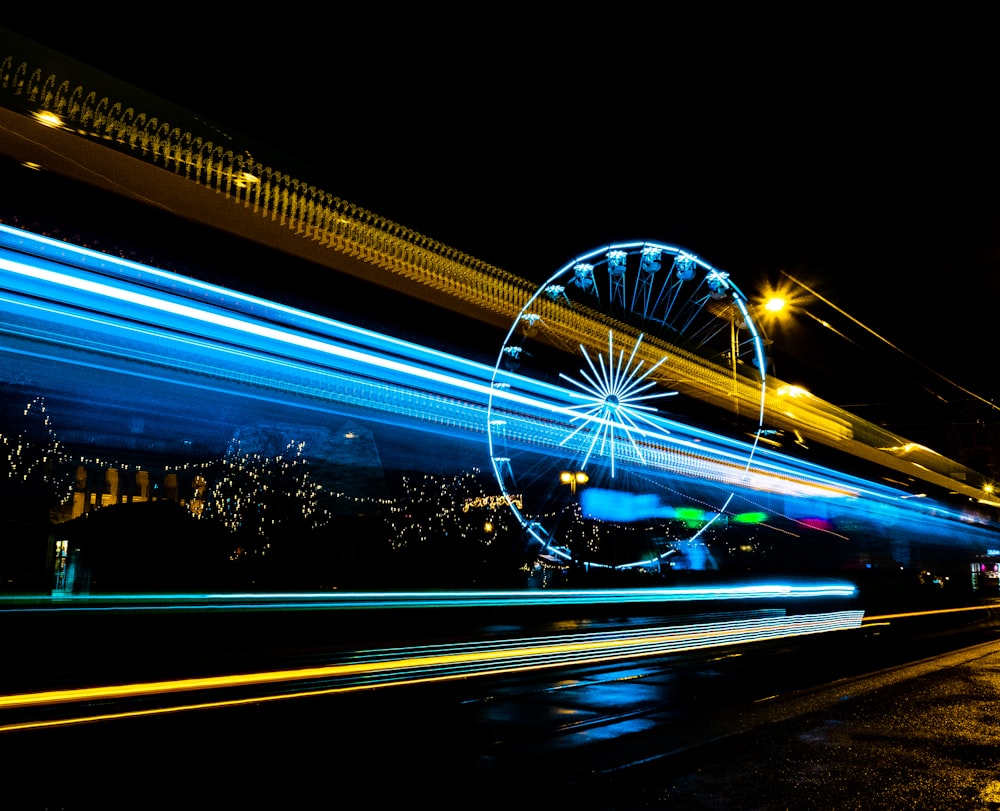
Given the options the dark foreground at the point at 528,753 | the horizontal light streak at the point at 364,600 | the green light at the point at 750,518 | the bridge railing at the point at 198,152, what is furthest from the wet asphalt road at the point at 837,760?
the bridge railing at the point at 198,152

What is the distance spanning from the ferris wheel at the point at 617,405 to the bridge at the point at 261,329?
0.05 meters

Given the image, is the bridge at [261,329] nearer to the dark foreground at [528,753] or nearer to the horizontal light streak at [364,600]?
the horizontal light streak at [364,600]

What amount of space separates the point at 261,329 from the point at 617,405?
5.98 m

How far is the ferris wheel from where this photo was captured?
8.20 meters

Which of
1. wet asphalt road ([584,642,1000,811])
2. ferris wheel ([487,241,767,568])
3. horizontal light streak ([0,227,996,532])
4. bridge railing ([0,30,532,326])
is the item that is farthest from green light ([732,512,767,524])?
bridge railing ([0,30,532,326])

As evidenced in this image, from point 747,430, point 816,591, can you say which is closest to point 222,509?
point 747,430

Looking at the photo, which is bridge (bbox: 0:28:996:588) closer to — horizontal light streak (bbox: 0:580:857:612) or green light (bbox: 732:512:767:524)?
horizontal light streak (bbox: 0:580:857:612)

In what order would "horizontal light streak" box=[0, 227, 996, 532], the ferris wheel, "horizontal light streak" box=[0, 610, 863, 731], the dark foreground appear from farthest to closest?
the ferris wheel, the dark foreground, "horizontal light streak" box=[0, 610, 863, 731], "horizontal light streak" box=[0, 227, 996, 532]

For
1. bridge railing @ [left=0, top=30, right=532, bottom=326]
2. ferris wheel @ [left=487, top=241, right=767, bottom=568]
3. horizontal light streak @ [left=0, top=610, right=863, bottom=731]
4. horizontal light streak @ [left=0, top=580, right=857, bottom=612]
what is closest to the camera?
horizontal light streak @ [left=0, top=580, right=857, bottom=612]

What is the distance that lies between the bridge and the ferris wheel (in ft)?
0.15

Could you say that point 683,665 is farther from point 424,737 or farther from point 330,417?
point 330,417

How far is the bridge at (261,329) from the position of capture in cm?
451

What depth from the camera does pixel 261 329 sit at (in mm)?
5438

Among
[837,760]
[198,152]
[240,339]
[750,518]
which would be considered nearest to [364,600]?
[240,339]
